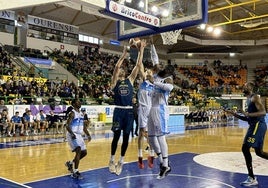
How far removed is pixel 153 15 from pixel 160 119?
1.96 metres

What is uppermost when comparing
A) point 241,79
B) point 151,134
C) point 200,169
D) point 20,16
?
point 20,16

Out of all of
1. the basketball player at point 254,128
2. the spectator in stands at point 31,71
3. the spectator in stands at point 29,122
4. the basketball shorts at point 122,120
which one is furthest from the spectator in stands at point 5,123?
the basketball player at point 254,128

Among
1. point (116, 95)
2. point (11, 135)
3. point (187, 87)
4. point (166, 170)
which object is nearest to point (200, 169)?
point (166, 170)

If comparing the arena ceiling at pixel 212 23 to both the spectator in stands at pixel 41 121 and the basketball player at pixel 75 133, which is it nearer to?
the spectator in stands at pixel 41 121

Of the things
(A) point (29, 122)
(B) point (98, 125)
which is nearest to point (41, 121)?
(A) point (29, 122)

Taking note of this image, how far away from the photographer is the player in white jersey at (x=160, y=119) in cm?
575

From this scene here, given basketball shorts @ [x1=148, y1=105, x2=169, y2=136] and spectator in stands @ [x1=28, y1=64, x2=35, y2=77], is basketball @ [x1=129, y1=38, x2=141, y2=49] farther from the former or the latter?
spectator in stands @ [x1=28, y1=64, x2=35, y2=77]

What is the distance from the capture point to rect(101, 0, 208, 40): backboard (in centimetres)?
566

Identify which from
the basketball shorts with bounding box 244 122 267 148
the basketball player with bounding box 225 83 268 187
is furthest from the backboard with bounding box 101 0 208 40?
the basketball shorts with bounding box 244 122 267 148

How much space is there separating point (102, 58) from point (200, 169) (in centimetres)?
2272

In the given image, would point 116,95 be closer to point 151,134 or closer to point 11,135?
point 151,134

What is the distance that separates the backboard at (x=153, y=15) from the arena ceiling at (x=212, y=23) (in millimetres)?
14170

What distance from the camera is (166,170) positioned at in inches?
226

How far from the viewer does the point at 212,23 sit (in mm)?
29250
